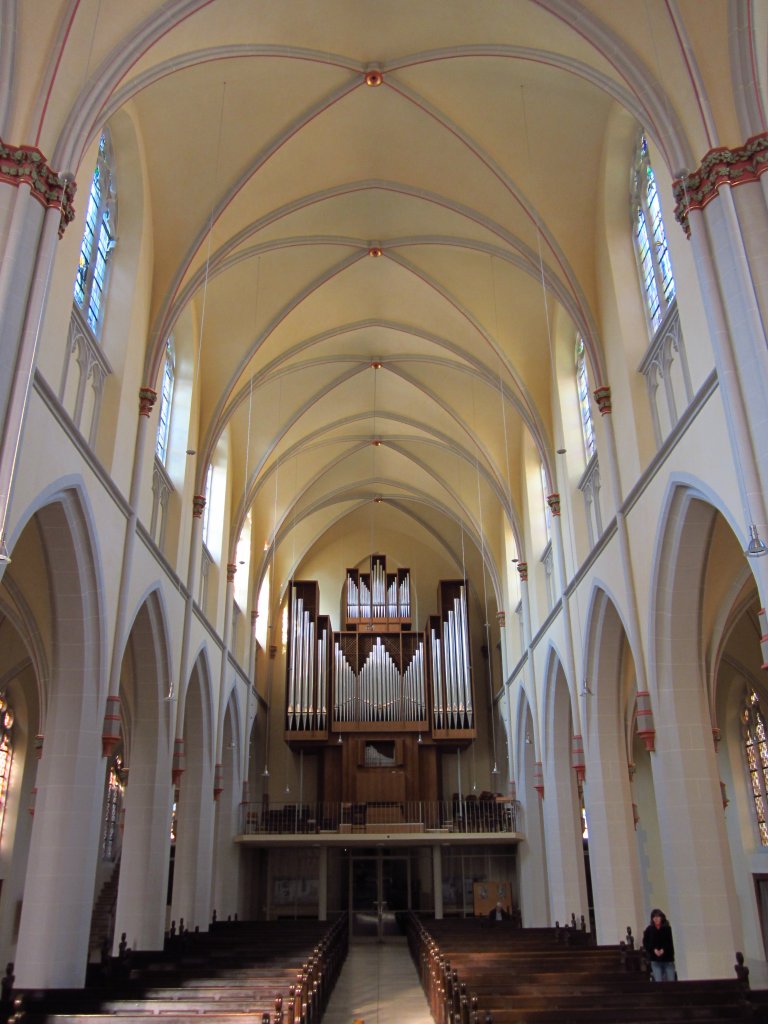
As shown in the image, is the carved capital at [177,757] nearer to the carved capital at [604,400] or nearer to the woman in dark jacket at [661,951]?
the woman in dark jacket at [661,951]

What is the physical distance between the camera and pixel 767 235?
9.34m

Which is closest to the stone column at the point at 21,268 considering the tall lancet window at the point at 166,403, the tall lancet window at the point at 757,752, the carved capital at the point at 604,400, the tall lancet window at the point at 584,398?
the tall lancet window at the point at 166,403

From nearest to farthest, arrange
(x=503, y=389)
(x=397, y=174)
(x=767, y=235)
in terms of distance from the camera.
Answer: (x=767, y=235) < (x=397, y=174) < (x=503, y=389)

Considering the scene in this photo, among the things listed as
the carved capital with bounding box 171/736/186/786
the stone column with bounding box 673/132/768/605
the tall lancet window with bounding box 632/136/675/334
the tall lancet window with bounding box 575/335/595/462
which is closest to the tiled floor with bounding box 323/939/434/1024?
the carved capital with bounding box 171/736/186/786

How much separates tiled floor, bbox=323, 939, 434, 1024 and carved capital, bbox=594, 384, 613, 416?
9922mm

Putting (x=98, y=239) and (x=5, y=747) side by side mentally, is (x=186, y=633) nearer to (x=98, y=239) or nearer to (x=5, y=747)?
(x=5, y=747)

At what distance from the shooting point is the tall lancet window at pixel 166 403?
1738 centimetres

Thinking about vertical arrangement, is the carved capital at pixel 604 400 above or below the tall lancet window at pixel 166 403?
below

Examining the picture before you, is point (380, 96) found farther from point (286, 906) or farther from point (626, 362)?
point (286, 906)

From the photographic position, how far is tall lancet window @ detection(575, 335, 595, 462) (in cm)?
1773

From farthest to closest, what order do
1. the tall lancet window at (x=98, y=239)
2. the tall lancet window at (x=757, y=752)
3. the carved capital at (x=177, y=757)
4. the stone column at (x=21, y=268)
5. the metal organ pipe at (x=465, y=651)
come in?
the metal organ pipe at (x=465, y=651) < the tall lancet window at (x=757, y=752) < the carved capital at (x=177, y=757) < the tall lancet window at (x=98, y=239) < the stone column at (x=21, y=268)

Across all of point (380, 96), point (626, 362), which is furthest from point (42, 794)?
point (380, 96)

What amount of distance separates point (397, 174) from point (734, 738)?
1561cm

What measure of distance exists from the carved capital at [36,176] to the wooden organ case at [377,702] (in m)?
20.5
